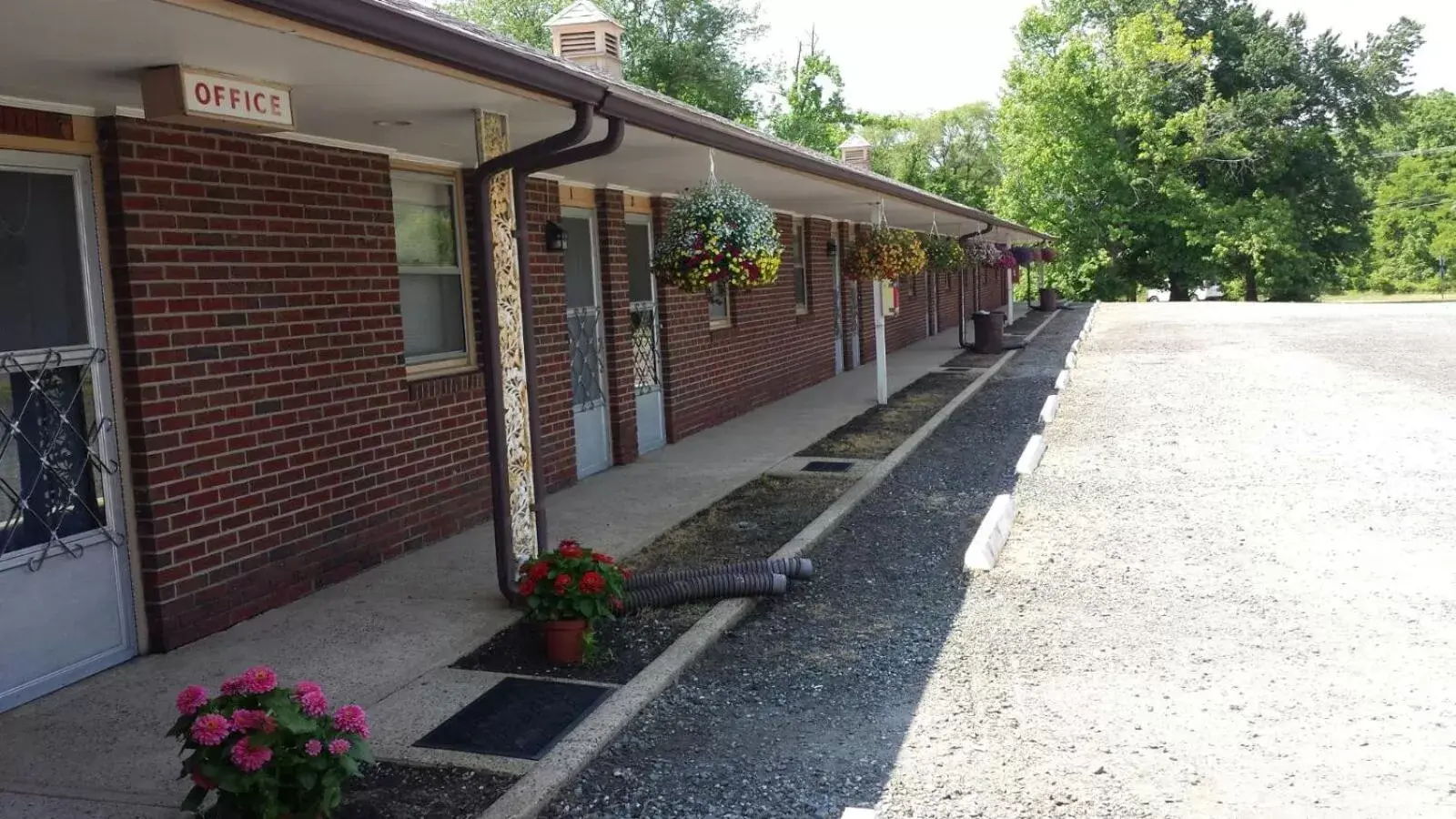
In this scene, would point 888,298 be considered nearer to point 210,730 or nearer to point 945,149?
point 210,730

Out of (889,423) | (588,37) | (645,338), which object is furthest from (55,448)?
(889,423)

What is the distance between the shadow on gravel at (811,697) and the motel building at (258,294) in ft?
4.67

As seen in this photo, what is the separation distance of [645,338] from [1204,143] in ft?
124

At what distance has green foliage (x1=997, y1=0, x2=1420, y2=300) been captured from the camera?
4138 cm

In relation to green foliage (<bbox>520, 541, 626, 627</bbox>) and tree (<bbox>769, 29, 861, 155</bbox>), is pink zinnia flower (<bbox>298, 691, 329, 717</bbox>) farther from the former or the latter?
tree (<bbox>769, 29, 861, 155</bbox>)

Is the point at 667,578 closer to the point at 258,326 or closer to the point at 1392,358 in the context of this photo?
the point at 258,326

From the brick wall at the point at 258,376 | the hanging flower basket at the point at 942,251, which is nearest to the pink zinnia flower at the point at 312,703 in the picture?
the brick wall at the point at 258,376

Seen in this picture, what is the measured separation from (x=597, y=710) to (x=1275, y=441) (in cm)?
769

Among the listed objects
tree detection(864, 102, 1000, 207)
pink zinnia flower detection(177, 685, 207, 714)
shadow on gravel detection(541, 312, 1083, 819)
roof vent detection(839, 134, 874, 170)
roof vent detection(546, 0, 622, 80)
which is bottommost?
shadow on gravel detection(541, 312, 1083, 819)

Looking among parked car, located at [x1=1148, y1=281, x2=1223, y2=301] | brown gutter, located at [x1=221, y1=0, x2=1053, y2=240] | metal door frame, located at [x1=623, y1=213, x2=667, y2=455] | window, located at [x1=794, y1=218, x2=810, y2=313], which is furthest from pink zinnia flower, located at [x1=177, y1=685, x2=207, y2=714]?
parked car, located at [x1=1148, y1=281, x2=1223, y2=301]

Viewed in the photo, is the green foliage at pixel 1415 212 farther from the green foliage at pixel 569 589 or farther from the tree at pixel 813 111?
the green foliage at pixel 569 589

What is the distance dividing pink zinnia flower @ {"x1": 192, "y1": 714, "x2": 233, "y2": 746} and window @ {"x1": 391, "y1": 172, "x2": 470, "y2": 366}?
4006mm

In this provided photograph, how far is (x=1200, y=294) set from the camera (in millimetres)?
55375

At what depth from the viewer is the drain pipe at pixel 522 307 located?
505 centimetres
